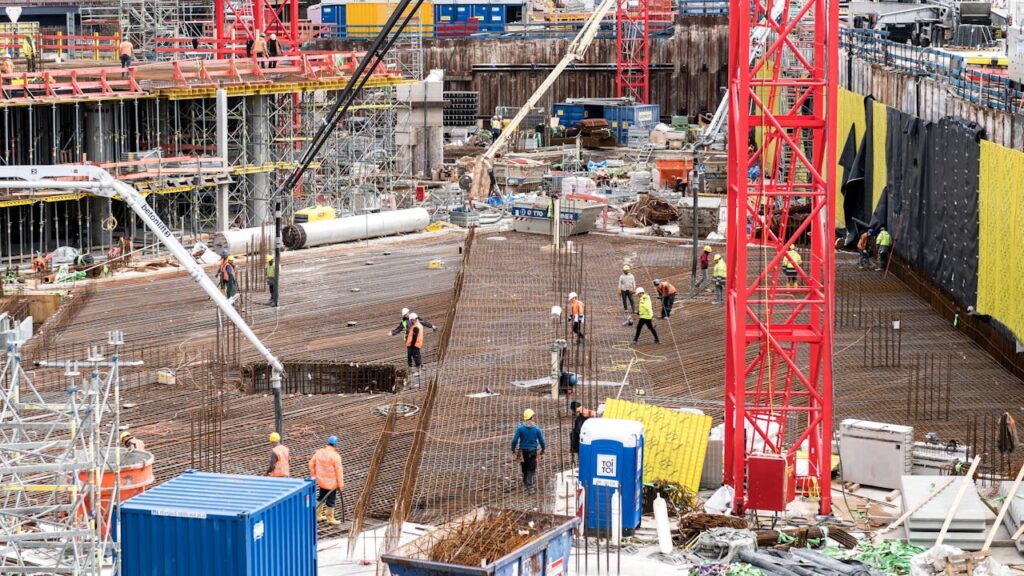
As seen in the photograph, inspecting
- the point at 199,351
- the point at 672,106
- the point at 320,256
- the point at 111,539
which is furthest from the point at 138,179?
the point at 672,106

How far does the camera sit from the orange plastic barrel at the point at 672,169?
193 ft

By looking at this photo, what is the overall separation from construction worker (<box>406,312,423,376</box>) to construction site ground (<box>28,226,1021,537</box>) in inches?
17.2

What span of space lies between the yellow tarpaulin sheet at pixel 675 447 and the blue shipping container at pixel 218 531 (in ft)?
19.4

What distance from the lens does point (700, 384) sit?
98.2ft

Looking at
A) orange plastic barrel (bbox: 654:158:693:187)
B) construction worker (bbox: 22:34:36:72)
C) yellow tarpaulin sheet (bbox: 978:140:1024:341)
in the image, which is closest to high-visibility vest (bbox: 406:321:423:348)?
yellow tarpaulin sheet (bbox: 978:140:1024:341)

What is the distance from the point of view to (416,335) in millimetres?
30500

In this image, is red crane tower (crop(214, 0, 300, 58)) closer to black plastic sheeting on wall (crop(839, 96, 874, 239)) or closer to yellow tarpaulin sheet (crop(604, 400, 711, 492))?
black plastic sheeting on wall (crop(839, 96, 874, 239))

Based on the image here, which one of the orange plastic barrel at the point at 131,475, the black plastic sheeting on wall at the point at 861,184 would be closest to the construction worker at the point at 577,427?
the orange plastic barrel at the point at 131,475

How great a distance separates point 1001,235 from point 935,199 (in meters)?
6.30

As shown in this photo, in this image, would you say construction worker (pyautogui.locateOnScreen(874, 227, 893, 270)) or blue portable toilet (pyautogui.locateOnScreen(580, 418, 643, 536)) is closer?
blue portable toilet (pyautogui.locateOnScreen(580, 418, 643, 536))

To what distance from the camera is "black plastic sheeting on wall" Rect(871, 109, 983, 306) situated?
35.7 m

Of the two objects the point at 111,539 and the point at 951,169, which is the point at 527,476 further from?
the point at 951,169

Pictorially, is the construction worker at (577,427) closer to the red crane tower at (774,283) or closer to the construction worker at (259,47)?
the red crane tower at (774,283)

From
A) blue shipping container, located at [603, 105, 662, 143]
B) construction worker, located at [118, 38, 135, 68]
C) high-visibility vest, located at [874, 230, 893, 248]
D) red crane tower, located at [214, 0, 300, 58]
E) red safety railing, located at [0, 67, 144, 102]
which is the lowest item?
high-visibility vest, located at [874, 230, 893, 248]
